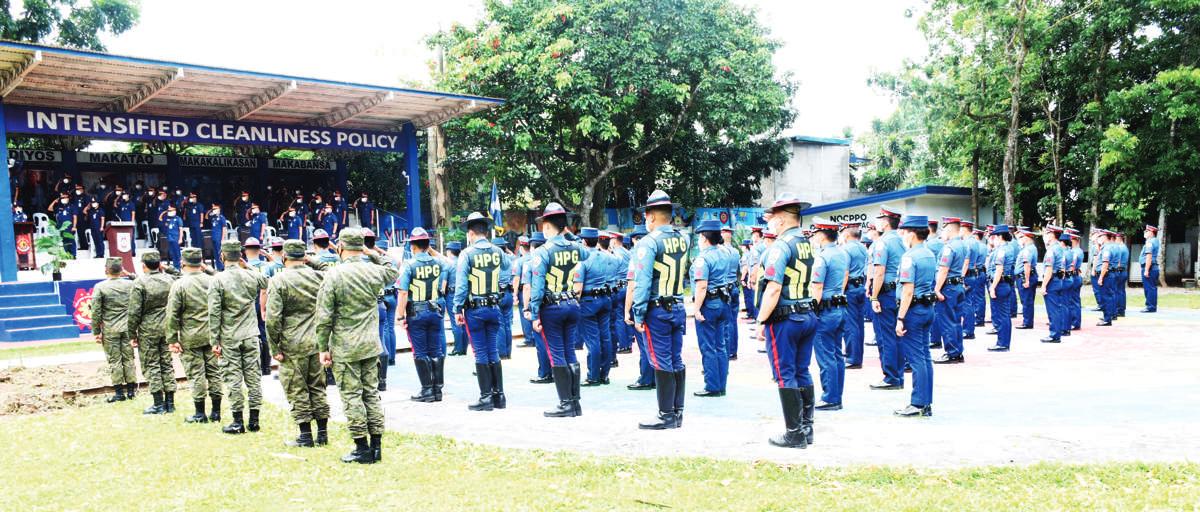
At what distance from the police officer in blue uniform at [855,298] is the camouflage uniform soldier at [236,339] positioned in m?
6.02

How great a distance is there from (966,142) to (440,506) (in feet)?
77.6

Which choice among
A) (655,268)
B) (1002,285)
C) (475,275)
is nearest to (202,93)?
(475,275)

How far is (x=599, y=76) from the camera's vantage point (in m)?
21.7

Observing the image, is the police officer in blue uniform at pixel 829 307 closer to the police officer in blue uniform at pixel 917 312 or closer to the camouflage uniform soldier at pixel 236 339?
the police officer in blue uniform at pixel 917 312

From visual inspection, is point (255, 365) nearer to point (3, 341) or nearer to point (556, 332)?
point (556, 332)

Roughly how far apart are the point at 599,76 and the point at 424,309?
15055 millimetres

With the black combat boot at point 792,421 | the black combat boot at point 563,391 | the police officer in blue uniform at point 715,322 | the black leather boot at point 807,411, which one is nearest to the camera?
the black combat boot at point 792,421

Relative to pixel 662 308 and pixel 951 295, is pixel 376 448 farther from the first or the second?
pixel 951 295

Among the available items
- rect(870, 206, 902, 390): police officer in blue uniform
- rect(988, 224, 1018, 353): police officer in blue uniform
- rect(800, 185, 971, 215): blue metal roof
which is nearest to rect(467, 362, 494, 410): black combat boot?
rect(870, 206, 902, 390): police officer in blue uniform

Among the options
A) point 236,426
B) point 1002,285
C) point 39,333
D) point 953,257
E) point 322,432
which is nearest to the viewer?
point 322,432

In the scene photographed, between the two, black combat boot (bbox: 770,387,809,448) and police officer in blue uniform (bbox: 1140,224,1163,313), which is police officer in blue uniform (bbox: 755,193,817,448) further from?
police officer in blue uniform (bbox: 1140,224,1163,313)

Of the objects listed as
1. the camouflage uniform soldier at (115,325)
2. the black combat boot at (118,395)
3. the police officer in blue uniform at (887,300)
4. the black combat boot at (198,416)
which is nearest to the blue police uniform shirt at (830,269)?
the police officer in blue uniform at (887,300)

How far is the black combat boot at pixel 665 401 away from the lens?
251 inches

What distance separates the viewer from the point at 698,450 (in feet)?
18.6
